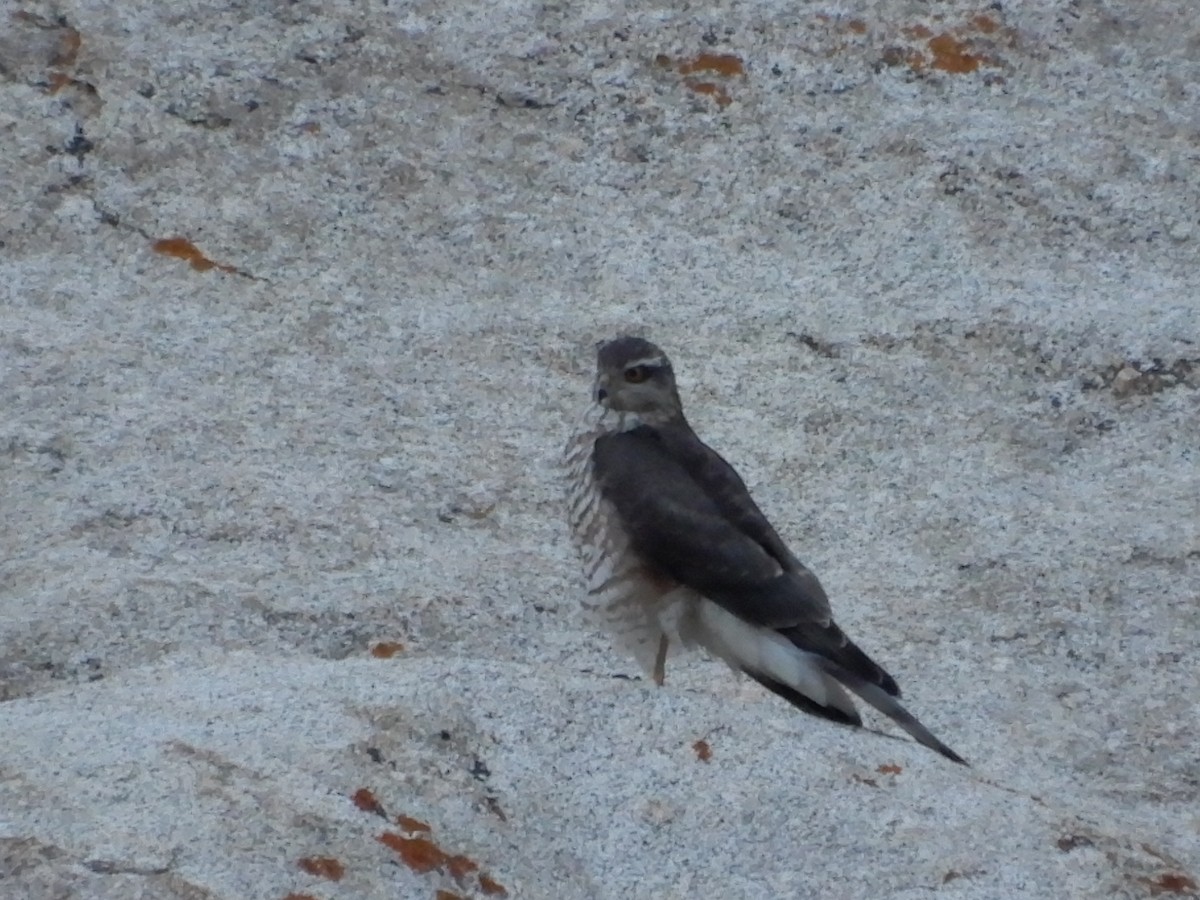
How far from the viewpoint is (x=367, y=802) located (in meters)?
3.85

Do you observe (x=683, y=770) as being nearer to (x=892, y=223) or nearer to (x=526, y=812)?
(x=526, y=812)

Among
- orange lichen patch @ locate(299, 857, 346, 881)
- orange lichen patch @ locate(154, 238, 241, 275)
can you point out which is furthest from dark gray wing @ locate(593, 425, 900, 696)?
orange lichen patch @ locate(154, 238, 241, 275)

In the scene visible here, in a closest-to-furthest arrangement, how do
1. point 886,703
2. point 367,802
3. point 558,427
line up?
point 367,802, point 886,703, point 558,427

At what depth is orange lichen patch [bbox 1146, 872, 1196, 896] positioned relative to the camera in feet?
13.3

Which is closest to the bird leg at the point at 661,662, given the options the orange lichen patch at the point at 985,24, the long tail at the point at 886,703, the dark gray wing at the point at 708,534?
the dark gray wing at the point at 708,534

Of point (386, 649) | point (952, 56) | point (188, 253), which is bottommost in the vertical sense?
point (386, 649)

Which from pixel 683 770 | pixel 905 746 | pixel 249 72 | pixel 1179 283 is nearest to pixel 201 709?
pixel 683 770

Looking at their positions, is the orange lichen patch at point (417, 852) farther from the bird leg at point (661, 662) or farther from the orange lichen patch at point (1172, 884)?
the bird leg at point (661, 662)

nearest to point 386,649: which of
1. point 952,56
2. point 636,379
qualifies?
point 636,379

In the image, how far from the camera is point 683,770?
13.8 feet

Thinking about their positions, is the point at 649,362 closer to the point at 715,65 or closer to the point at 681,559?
the point at 681,559

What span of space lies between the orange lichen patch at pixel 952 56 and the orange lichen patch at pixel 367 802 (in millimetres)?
4749

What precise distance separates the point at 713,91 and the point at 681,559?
289 centimetres

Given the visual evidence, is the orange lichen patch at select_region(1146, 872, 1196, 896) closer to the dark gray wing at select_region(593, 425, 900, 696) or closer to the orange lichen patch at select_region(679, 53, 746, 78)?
the dark gray wing at select_region(593, 425, 900, 696)
